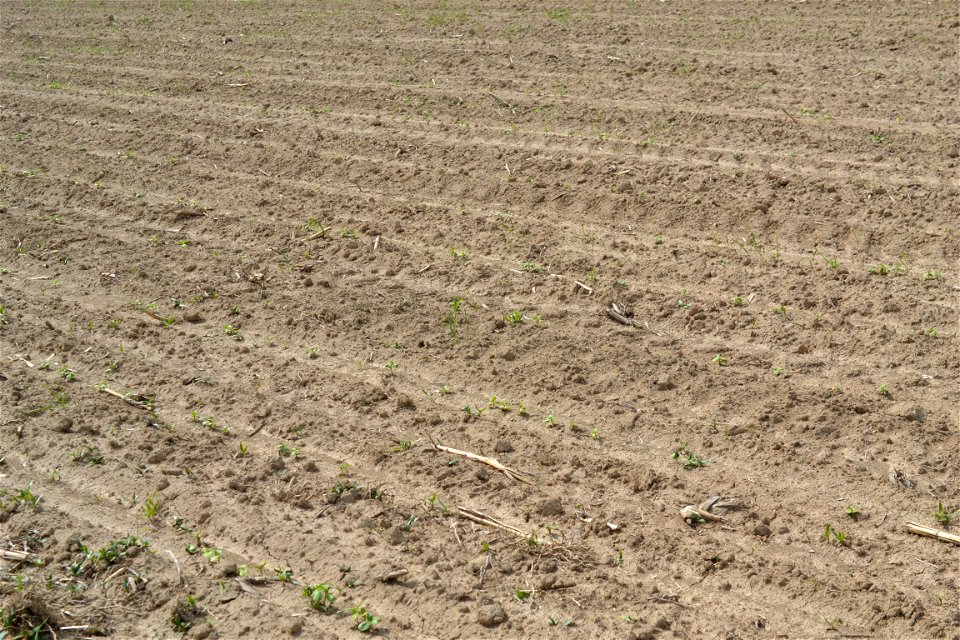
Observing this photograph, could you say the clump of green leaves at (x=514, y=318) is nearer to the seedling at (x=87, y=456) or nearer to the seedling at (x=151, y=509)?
the seedling at (x=151, y=509)

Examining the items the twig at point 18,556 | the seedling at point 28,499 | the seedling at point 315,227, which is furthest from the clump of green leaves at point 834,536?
the seedling at point 315,227

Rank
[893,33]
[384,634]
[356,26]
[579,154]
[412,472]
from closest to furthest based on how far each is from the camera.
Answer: [384,634] < [412,472] < [579,154] < [893,33] < [356,26]

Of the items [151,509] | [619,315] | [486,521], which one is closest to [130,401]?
[151,509]

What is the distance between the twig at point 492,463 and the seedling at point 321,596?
990 millimetres

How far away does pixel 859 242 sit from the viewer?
19.1 feet

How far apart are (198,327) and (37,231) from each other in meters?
2.18

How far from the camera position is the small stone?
3.58m

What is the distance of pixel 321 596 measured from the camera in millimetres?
3678

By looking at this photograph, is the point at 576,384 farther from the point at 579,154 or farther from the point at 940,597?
the point at 579,154

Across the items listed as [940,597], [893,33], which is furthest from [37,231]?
[893,33]

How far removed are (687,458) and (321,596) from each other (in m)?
1.79

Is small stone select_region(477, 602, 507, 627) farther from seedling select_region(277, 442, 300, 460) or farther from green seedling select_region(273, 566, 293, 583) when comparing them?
seedling select_region(277, 442, 300, 460)

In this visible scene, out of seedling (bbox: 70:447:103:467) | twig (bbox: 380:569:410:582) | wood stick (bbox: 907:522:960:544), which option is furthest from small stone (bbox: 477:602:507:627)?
seedling (bbox: 70:447:103:467)

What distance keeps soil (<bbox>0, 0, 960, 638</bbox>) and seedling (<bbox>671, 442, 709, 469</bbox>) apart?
0.22 ft
